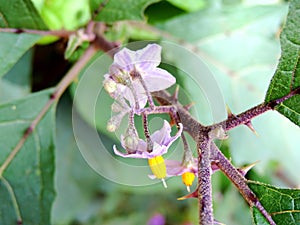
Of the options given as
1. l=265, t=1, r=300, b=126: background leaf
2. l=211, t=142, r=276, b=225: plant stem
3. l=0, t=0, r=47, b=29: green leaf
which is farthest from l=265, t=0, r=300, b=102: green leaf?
l=0, t=0, r=47, b=29: green leaf

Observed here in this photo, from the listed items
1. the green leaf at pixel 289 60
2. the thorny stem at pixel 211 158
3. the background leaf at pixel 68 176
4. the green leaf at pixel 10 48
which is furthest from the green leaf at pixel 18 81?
the green leaf at pixel 289 60

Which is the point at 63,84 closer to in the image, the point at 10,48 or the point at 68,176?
the point at 10,48

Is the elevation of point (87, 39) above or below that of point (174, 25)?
above

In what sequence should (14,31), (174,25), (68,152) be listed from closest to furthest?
(14,31), (174,25), (68,152)

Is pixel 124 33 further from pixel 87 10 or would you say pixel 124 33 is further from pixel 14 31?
pixel 14 31

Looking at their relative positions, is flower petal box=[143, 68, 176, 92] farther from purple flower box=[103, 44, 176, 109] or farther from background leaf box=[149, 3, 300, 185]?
background leaf box=[149, 3, 300, 185]

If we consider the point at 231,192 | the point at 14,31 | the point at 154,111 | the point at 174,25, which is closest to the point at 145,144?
the point at 154,111
